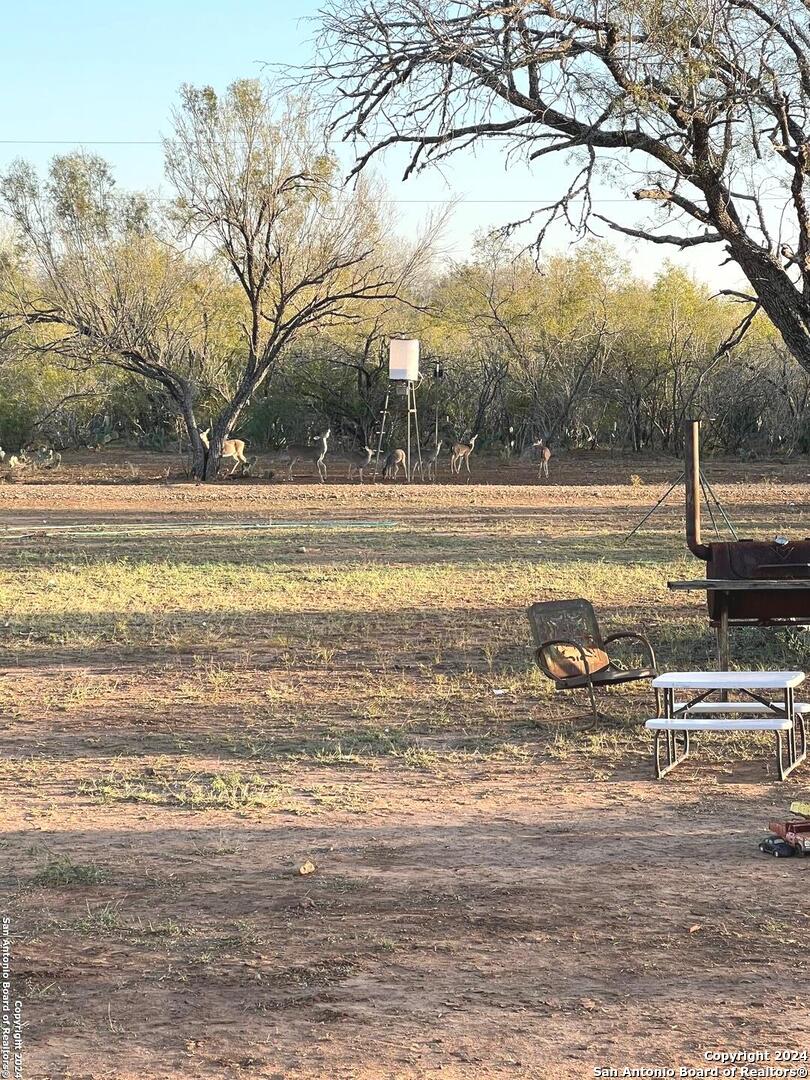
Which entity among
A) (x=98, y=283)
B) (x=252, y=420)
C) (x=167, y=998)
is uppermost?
(x=98, y=283)

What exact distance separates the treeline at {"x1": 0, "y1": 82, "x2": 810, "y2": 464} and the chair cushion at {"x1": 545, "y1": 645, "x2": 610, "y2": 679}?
874 inches

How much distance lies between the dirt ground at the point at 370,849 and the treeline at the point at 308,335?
61.7 feet

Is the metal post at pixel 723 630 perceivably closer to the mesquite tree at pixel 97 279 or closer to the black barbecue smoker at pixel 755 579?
the black barbecue smoker at pixel 755 579

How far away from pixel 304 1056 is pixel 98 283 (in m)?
29.1

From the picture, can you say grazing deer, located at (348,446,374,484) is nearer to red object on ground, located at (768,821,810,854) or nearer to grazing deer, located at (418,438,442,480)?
grazing deer, located at (418,438,442,480)

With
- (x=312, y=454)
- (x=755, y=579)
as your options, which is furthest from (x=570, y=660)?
(x=312, y=454)

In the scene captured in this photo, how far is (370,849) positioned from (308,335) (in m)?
34.5

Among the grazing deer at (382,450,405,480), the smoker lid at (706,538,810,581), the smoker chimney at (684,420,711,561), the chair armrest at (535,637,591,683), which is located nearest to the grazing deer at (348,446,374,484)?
the grazing deer at (382,450,405,480)

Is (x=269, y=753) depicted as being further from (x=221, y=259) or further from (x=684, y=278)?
(x=684, y=278)

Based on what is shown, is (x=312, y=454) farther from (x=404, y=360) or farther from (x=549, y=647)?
(x=549, y=647)

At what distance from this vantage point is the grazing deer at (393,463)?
32.0m

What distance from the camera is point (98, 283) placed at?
31578 mm

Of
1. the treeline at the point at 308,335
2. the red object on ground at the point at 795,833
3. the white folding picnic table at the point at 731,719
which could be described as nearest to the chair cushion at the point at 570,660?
the white folding picnic table at the point at 731,719

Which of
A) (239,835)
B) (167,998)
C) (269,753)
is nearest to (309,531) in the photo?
(269,753)
